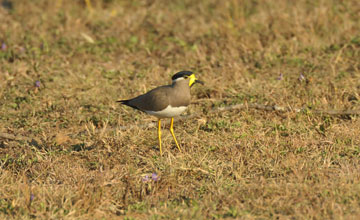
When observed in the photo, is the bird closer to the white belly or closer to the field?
the white belly

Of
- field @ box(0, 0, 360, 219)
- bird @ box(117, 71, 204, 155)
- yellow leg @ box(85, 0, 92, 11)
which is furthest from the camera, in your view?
yellow leg @ box(85, 0, 92, 11)

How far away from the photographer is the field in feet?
15.0

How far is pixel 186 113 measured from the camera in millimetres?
6754

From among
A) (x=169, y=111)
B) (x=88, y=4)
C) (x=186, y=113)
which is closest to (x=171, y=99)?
(x=169, y=111)

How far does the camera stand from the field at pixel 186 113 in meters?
4.58

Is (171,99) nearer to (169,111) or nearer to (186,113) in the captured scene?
(169,111)

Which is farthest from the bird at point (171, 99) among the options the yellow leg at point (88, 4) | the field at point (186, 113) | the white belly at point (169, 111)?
the yellow leg at point (88, 4)

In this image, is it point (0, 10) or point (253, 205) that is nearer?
point (253, 205)

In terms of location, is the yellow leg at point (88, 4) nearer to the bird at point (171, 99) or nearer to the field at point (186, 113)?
the field at point (186, 113)

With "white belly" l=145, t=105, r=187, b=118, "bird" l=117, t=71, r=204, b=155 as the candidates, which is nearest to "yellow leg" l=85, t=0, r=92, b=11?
"bird" l=117, t=71, r=204, b=155

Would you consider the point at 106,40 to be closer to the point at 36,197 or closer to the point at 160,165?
the point at 160,165

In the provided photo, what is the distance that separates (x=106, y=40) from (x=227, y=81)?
2610mm

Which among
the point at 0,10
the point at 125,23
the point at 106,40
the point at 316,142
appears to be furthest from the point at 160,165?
the point at 0,10

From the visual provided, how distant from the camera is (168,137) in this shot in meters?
6.12
